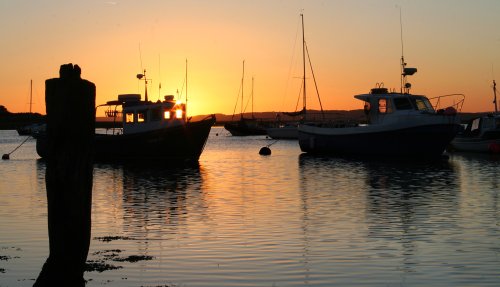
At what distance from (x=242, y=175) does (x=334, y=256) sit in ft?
88.2

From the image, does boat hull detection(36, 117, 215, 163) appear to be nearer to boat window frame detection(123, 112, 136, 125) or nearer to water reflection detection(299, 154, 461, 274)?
boat window frame detection(123, 112, 136, 125)

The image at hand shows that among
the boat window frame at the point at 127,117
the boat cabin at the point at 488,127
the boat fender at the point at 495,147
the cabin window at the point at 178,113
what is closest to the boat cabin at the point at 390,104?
A: the boat fender at the point at 495,147

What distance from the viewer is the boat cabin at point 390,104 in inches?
2056

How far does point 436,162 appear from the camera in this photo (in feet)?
161

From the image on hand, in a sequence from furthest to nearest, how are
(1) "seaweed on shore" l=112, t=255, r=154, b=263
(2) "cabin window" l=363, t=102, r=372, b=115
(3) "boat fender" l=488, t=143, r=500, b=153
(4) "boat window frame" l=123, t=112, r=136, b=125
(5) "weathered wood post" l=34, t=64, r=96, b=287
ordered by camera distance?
(3) "boat fender" l=488, t=143, r=500, b=153 < (2) "cabin window" l=363, t=102, r=372, b=115 < (4) "boat window frame" l=123, t=112, r=136, b=125 < (1) "seaweed on shore" l=112, t=255, r=154, b=263 < (5) "weathered wood post" l=34, t=64, r=96, b=287

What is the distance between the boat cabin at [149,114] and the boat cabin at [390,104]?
12.9 meters

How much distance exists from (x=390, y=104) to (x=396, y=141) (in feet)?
8.08

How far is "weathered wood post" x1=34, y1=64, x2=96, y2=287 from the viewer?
31.3ft

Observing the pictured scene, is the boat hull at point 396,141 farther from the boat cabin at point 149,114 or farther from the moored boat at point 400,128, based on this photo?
the boat cabin at point 149,114

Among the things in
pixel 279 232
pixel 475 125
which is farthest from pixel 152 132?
pixel 279 232

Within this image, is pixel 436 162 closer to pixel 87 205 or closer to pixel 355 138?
pixel 355 138

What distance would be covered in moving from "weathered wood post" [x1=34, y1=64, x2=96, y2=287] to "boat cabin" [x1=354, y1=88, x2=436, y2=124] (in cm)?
4381

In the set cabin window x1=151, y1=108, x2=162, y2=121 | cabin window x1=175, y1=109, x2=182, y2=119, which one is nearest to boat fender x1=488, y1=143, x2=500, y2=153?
cabin window x1=175, y1=109, x2=182, y2=119

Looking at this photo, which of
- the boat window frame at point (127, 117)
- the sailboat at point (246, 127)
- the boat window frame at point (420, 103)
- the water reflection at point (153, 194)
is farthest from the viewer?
the sailboat at point (246, 127)
